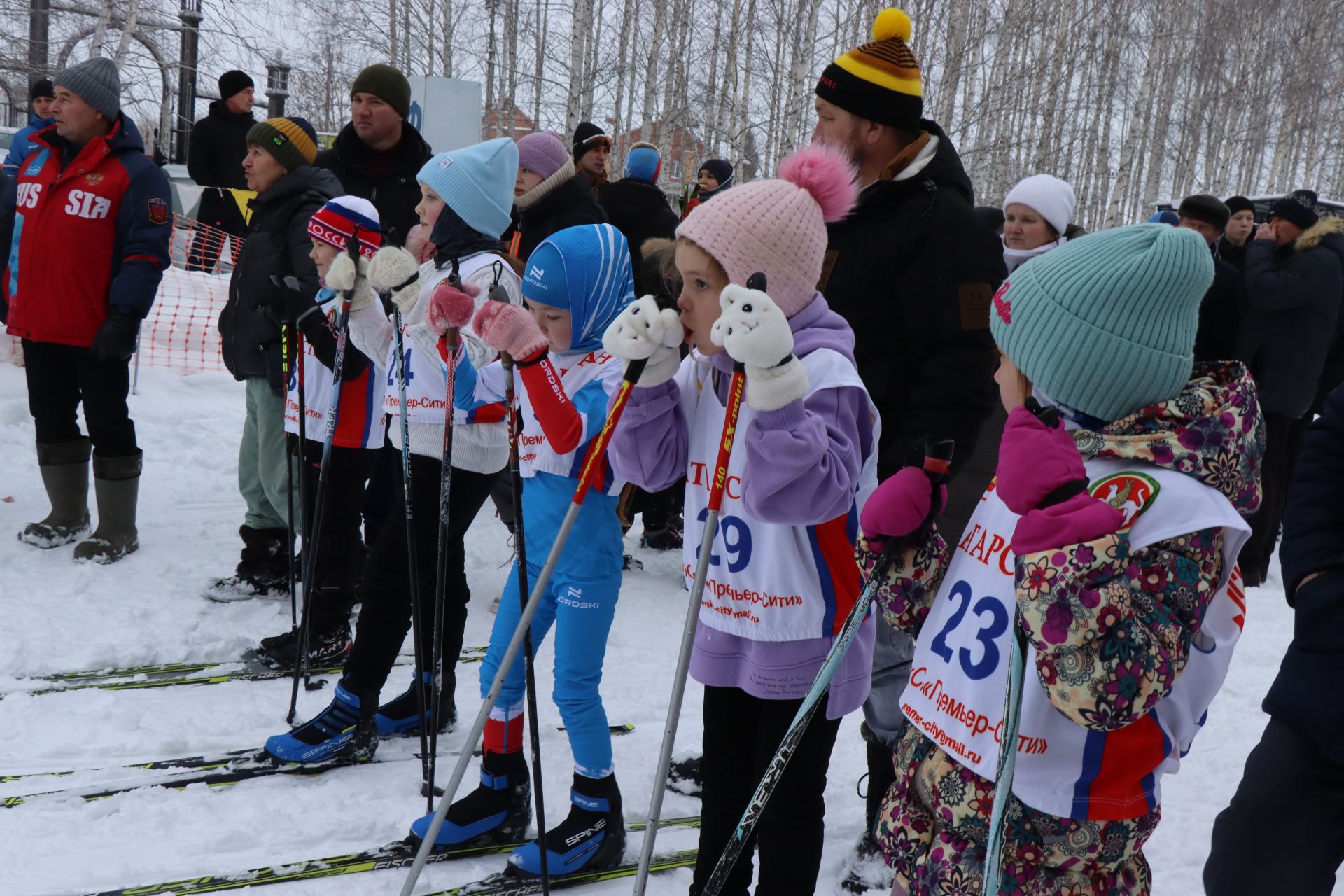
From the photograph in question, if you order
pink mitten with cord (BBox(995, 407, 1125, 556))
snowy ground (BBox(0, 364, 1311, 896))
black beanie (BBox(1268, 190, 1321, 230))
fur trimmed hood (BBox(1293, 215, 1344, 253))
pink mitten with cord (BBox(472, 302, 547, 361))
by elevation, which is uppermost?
black beanie (BBox(1268, 190, 1321, 230))

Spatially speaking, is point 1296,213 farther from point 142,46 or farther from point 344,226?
point 142,46

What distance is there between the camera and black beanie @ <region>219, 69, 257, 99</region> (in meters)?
8.59

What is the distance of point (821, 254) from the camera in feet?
7.60

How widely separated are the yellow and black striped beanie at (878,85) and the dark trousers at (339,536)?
2.49 meters

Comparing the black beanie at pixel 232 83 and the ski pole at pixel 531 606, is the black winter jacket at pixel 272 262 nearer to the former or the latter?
the ski pole at pixel 531 606

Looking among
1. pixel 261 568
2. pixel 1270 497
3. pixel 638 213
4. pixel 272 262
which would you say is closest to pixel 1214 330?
pixel 272 262

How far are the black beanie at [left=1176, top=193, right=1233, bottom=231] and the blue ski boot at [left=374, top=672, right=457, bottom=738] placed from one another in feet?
17.2

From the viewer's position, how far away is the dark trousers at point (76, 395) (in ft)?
17.0

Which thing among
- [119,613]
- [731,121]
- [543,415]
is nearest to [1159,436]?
[543,415]

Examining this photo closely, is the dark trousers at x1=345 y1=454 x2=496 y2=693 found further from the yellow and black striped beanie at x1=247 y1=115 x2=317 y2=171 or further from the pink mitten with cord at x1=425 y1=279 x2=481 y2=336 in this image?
the yellow and black striped beanie at x1=247 y1=115 x2=317 y2=171

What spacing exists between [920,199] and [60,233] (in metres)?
4.45

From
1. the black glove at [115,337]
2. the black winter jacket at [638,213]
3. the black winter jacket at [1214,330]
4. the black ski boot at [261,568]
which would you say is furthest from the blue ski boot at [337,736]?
the black winter jacket at [638,213]

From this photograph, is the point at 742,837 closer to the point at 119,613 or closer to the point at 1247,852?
the point at 1247,852

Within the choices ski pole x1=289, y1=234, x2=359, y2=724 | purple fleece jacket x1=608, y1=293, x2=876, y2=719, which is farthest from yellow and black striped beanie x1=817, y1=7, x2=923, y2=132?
ski pole x1=289, y1=234, x2=359, y2=724
